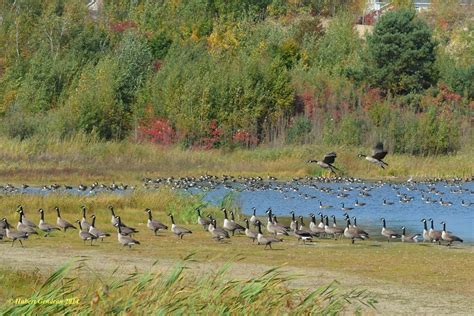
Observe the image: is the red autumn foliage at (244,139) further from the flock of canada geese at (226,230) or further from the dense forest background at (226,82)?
the flock of canada geese at (226,230)

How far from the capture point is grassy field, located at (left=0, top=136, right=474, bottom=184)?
2130 inches

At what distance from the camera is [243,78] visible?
213 feet

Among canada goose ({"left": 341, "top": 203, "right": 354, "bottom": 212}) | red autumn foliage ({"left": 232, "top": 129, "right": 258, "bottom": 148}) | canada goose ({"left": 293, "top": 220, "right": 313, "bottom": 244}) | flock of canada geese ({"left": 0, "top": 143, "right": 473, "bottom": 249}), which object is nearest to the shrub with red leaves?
red autumn foliage ({"left": 232, "top": 129, "right": 258, "bottom": 148})

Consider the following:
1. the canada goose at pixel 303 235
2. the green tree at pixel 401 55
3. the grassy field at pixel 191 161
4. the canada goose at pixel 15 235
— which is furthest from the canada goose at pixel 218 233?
the green tree at pixel 401 55

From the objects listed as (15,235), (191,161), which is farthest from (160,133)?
(15,235)

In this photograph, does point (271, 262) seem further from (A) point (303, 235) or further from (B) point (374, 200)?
(B) point (374, 200)

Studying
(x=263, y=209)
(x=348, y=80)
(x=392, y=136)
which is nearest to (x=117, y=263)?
(x=263, y=209)

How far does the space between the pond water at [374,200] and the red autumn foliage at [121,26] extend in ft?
109

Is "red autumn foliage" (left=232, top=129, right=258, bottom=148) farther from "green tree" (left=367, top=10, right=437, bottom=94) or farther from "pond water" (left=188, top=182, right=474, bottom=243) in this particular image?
"green tree" (left=367, top=10, right=437, bottom=94)

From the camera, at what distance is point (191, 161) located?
58.2 m

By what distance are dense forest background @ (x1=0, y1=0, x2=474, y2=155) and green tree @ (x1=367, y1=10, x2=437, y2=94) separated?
8 cm

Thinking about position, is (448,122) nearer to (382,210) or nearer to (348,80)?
(348,80)

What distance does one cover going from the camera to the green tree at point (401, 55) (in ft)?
226

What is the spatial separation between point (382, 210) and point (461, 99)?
28.8m
